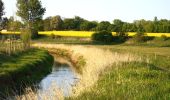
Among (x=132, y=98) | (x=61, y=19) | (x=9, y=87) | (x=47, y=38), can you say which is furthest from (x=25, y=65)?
(x=61, y=19)

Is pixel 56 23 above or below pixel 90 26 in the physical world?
above

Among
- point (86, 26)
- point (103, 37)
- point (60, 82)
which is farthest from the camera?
point (86, 26)

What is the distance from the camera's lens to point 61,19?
132m

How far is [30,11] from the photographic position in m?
107

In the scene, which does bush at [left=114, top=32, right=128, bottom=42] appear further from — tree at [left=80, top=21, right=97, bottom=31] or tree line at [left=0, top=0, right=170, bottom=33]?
tree at [left=80, top=21, right=97, bottom=31]

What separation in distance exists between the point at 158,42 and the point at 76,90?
72.7m

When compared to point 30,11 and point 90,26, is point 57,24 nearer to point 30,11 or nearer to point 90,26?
point 90,26

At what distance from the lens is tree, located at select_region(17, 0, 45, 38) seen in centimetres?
10636

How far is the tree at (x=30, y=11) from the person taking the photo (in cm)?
10636

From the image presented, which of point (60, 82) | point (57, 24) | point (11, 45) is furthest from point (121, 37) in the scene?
point (60, 82)

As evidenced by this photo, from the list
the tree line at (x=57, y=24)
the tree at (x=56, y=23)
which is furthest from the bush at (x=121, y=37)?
the tree at (x=56, y=23)

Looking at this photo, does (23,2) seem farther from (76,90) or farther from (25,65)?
(76,90)

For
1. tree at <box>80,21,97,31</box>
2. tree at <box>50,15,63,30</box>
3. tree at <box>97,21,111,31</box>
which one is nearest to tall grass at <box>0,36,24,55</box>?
tree at <box>97,21,111,31</box>

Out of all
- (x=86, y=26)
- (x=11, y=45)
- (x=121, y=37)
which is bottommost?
(x=121, y=37)
